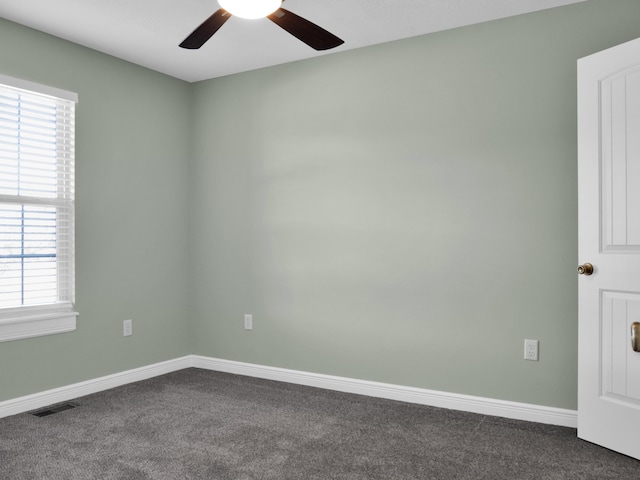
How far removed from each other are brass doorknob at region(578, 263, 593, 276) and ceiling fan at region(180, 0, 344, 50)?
1625 millimetres

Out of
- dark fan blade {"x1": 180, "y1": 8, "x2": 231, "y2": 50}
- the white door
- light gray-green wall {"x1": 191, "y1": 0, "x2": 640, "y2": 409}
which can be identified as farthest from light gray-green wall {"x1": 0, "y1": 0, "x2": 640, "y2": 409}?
dark fan blade {"x1": 180, "y1": 8, "x2": 231, "y2": 50}

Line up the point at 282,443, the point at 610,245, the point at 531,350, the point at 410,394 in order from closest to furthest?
the point at 610,245
the point at 282,443
the point at 531,350
the point at 410,394

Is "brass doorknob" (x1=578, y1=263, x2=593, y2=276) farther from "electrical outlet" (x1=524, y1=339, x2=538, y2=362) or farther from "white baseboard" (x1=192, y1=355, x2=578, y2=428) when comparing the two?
"white baseboard" (x1=192, y1=355, x2=578, y2=428)

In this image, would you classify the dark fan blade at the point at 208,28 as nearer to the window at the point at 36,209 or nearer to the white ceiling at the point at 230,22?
the white ceiling at the point at 230,22

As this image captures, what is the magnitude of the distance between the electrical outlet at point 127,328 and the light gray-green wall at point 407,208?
0.61m

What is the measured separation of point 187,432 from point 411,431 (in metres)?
1.22

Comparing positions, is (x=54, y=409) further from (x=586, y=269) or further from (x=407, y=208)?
(x=586, y=269)

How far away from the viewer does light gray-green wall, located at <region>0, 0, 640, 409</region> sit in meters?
2.93

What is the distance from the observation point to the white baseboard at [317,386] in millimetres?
2955

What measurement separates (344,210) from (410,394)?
51.1 inches

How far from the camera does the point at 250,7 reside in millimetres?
2111

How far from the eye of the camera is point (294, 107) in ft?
12.4

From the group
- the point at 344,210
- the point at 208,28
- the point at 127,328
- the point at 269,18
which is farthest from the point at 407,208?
the point at 127,328

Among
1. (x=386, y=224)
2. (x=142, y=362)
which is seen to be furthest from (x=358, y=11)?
(x=142, y=362)
